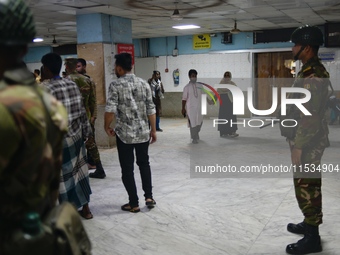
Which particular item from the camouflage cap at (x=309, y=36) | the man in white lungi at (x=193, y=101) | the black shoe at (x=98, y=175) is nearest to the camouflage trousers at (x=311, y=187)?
the camouflage cap at (x=309, y=36)

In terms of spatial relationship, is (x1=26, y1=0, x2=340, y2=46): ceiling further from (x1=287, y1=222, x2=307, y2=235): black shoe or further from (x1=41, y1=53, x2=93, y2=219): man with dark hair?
(x1=287, y1=222, x2=307, y2=235): black shoe

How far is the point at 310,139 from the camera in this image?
9.35 ft

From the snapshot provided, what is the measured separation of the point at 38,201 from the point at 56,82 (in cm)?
218

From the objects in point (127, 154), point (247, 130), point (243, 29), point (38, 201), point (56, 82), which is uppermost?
point (243, 29)

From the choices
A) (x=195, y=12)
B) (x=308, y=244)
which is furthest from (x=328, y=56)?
(x=308, y=244)

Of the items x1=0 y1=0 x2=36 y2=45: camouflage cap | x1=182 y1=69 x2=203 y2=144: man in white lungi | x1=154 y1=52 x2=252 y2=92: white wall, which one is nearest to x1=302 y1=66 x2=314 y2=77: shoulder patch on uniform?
x1=0 y1=0 x2=36 y2=45: camouflage cap

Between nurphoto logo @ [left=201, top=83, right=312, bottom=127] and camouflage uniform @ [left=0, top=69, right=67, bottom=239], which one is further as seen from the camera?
nurphoto logo @ [left=201, top=83, right=312, bottom=127]

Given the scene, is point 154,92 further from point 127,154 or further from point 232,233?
point 232,233

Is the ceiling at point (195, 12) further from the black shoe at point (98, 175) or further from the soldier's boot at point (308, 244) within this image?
the soldier's boot at point (308, 244)

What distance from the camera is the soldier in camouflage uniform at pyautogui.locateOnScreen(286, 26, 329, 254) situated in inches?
111

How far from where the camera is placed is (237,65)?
478 inches

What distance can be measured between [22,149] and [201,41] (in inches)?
469

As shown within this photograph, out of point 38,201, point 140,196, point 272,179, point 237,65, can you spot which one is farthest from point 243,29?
point 38,201

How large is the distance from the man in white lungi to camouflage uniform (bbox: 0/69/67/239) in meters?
6.23
